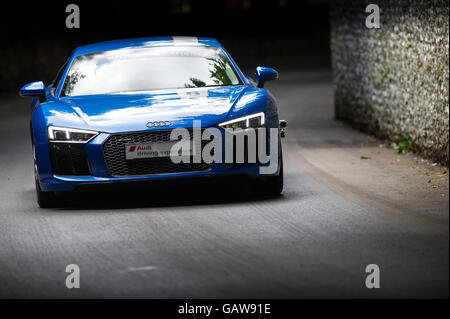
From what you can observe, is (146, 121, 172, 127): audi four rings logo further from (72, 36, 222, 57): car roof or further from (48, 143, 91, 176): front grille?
(72, 36, 222, 57): car roof

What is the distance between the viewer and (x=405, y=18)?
12.8 metres

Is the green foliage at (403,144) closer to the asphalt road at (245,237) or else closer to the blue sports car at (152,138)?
the asphalt road at (245,237)

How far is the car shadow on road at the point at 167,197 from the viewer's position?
9.54 m

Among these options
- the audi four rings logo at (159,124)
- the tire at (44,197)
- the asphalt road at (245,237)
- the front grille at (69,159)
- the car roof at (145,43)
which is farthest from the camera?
the car roof at (145,43)

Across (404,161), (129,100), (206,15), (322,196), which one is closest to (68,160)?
(129,100)

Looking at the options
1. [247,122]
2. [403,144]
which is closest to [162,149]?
[247,122]

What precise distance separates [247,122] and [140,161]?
106 cm

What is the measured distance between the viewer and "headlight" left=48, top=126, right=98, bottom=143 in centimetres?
899

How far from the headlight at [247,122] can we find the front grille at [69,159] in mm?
1320

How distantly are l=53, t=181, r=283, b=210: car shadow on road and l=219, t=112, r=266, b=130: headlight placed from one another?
0.78m

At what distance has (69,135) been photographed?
357 inches

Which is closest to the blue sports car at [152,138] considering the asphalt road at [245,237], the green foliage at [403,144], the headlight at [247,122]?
the headlight at [247,122]

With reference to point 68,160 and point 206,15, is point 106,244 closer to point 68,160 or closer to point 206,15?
point 68,160
